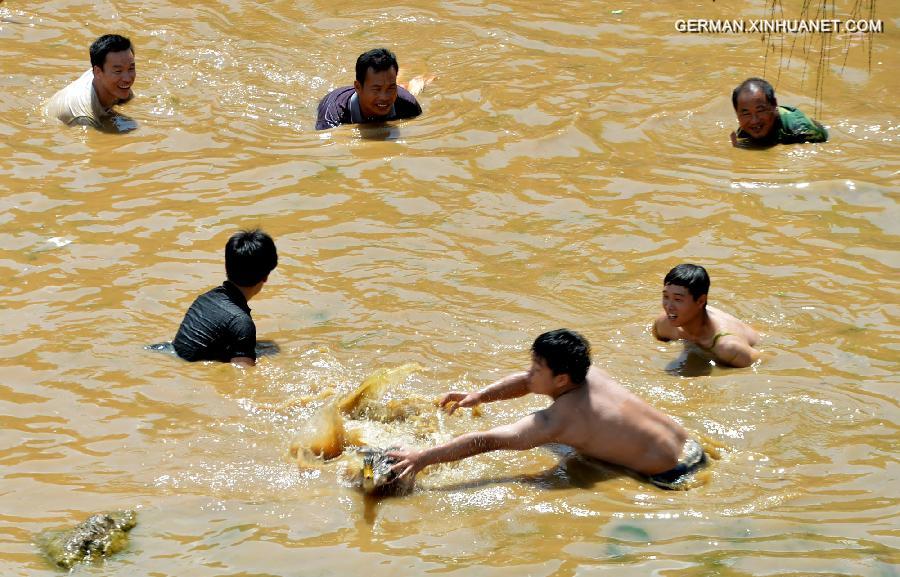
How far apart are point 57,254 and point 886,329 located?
5.40 metres

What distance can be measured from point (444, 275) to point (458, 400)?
189 cm

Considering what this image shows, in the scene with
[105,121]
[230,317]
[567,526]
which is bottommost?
[567,526]

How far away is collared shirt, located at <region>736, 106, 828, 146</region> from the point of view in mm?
9445

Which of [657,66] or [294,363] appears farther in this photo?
[657,66]

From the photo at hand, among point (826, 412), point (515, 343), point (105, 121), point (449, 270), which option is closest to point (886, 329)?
point (826, 412)

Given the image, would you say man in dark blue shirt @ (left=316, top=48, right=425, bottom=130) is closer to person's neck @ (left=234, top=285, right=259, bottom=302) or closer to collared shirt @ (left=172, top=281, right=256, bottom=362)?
person's neck @ (left=234, top=285, right=259, bottom=302)

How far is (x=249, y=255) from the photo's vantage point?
21.5 ft

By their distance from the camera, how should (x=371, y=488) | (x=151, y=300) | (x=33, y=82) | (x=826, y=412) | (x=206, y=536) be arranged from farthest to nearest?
(x=33, y=82), (x=151, y=300), (x=826, y=412), (x=371, y=488), (x=206, y=536)

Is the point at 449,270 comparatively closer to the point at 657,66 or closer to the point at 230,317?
the point at 230,317

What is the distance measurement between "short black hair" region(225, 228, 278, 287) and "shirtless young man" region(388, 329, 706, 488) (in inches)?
75.7

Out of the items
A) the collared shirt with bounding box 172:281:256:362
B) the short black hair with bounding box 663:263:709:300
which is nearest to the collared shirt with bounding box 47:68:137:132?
the collared shirt with bounding box 172:281:256:362

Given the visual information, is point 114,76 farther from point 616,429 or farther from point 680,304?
point 616,429

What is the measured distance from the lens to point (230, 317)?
6512 mm

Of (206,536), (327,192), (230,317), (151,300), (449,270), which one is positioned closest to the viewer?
(206,536)
